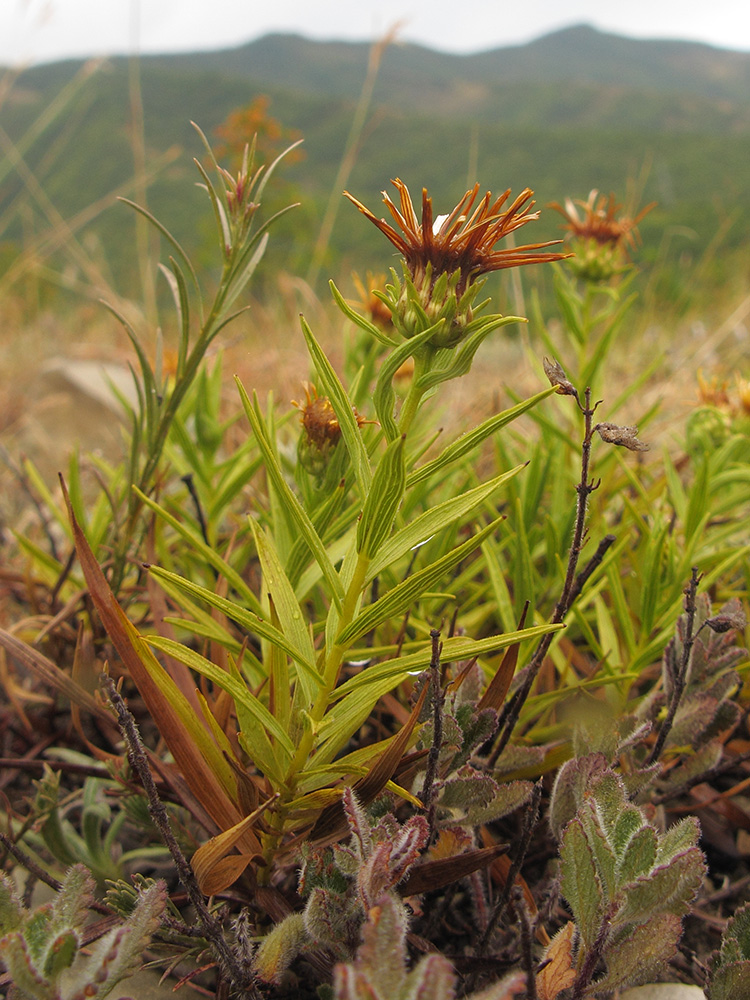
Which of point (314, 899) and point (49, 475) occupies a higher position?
point (314, 899)

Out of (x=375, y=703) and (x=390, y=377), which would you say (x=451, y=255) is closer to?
(x=390, y=377)

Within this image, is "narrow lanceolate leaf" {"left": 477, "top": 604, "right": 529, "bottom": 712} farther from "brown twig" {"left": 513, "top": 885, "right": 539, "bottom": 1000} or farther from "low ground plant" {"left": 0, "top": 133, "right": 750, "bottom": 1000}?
"brown twig" {"left": 513, "top": 885, "right": 539, "bottom": 1000}

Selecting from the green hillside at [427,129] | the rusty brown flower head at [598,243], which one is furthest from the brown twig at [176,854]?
the green hillside at [427,129]

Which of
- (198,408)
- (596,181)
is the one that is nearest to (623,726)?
(198,408)

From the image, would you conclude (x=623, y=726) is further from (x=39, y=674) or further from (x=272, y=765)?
(x=39, y=674)

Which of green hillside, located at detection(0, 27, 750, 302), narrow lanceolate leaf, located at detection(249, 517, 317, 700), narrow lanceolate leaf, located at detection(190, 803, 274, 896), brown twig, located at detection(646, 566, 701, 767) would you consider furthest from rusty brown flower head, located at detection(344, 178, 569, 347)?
green hillside, located at detection(0, 27, 750, 302)

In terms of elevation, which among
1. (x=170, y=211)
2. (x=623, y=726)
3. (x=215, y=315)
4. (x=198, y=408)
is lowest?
(x=623, y=726)

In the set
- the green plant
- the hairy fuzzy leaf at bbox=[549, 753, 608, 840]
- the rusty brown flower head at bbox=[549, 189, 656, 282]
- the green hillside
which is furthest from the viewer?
the green hillside

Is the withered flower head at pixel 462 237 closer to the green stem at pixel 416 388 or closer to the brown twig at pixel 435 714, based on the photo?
the green stem at pixel 416 388
